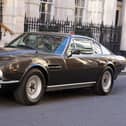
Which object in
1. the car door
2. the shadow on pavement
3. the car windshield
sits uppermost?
the car windshield

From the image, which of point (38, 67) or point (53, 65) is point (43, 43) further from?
point (38, 67)

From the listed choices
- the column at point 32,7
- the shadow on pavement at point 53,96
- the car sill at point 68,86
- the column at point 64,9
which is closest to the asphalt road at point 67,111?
the shadow on pavement at point 53,96

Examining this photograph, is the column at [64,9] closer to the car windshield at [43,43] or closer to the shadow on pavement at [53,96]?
the shadow on pavement at [53,96]

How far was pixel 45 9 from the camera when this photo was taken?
69.7 ft

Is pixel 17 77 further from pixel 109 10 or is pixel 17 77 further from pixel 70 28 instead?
pixel 109 10

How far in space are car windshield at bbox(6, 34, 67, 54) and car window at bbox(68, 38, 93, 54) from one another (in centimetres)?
22

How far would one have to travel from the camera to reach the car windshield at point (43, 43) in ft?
32.4

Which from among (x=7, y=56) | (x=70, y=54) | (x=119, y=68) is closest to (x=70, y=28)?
(x=119, y=68)

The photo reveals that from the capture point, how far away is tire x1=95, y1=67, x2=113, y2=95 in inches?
433

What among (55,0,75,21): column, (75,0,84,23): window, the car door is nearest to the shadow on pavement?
the car door

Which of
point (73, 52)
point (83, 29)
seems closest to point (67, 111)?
point (73, 52)

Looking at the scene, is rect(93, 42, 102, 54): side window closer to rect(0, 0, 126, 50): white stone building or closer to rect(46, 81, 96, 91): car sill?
rect(46, 81, 96, 91): car sill

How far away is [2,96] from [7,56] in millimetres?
1463

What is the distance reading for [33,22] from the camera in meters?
19.4
